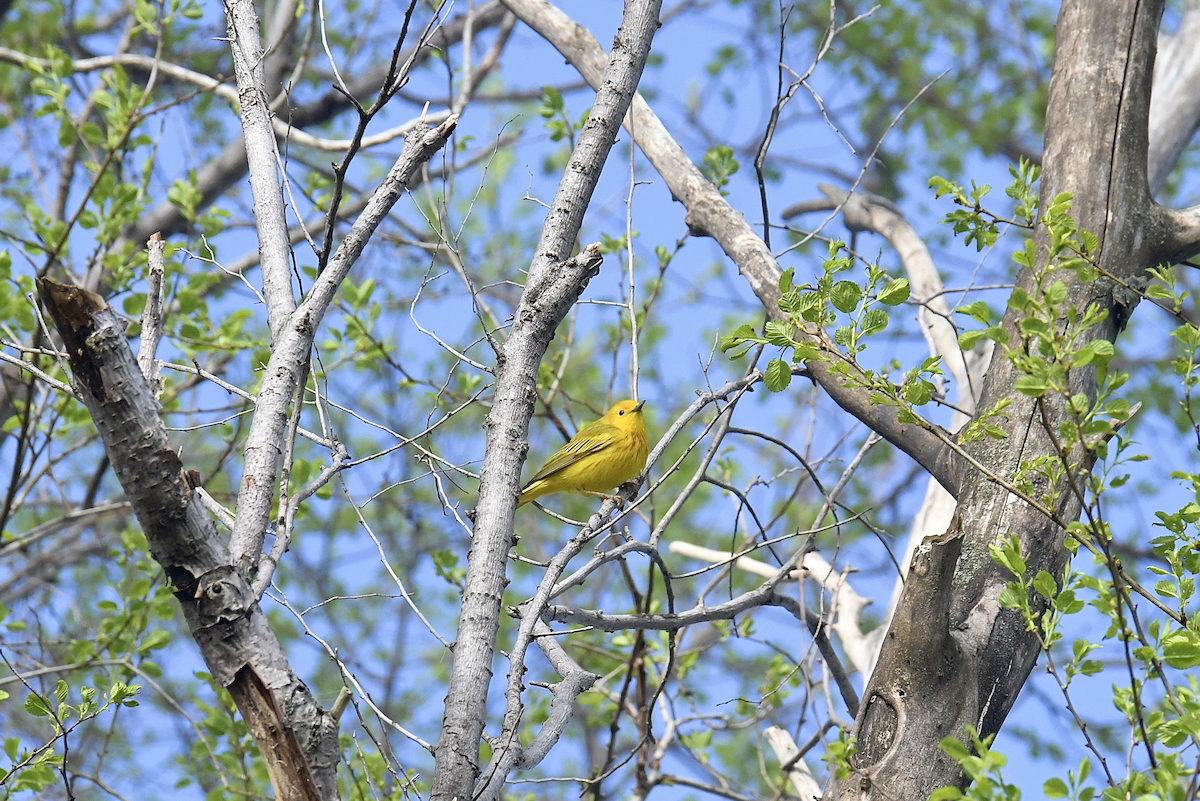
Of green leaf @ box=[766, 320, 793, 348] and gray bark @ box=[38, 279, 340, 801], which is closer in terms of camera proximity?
gray bark @ box=[38, 279, 340, 801]

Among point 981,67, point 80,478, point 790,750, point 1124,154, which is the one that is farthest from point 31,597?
point 981,67

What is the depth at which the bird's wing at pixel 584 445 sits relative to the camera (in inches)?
235

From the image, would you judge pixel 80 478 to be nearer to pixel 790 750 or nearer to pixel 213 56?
pixel 213 56

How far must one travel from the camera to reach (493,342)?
9.68 feet

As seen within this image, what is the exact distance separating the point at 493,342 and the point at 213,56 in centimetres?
829

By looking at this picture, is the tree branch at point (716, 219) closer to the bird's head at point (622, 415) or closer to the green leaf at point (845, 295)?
the green leaf at point (845, 295)

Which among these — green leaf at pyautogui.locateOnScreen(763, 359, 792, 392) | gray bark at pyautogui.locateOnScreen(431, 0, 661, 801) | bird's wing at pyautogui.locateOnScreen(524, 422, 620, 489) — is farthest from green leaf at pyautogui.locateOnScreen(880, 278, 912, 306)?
bird's wing at pyautogui.locateOnScreen(524, 422, 620, 489)

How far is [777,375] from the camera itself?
2.70 metres

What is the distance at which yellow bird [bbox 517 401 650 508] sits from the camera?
6.00m

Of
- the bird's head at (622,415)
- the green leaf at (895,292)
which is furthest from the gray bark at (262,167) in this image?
the bird's head at (622,415)

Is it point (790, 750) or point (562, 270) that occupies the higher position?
point (562, 270)

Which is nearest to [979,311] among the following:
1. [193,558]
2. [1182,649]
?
[1182,649]

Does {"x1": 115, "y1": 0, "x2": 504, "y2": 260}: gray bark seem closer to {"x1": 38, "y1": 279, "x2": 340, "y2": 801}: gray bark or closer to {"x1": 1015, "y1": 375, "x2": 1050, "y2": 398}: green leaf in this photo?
{"x1": 38, "y1": 279, "x2": 340, "y2": 801}: gray bark

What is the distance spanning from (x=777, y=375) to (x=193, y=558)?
1.48m
